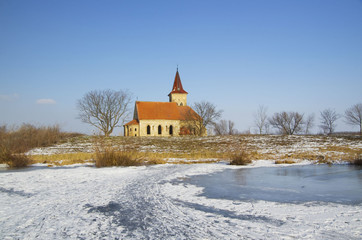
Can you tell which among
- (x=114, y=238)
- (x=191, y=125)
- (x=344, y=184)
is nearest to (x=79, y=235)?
(x=114, y=238)

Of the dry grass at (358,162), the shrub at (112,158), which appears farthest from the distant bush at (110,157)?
the dry grass at (358,162)

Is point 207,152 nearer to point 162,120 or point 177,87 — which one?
point 162,120

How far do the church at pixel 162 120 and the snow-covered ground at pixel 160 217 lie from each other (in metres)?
48.8

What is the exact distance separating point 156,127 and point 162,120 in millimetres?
2029

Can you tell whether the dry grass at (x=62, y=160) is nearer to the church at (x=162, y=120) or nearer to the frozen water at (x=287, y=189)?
the frozen water at (x=287, y=189)

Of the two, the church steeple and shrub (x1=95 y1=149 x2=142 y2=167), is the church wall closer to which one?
the church steeple

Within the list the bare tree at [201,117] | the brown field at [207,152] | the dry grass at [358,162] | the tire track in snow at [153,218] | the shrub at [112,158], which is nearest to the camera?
the tire track in snow at [153,218]

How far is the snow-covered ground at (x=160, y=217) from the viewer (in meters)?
3.82

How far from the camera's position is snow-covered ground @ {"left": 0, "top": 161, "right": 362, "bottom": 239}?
3818 millimetres

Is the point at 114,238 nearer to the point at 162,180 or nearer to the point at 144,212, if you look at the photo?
the point at 144,212

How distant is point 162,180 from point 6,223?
496cm

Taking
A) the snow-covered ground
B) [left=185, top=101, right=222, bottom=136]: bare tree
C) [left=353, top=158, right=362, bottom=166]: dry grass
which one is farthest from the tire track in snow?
[left=185, top=101, right=222, bottom=136]: bare tree

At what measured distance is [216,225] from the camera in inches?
163

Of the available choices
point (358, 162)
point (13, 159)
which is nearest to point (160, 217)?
point (358, 162)
